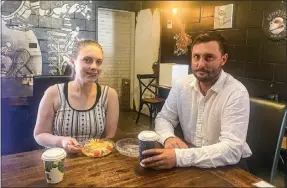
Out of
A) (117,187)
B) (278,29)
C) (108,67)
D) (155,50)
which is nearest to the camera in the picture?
(117,187)

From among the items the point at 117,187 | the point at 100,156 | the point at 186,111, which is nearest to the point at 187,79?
the point at 186,111

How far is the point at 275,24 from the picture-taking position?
9.25 feet

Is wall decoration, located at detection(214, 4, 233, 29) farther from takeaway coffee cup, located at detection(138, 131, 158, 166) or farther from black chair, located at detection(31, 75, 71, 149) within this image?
takeaway coffee cup, located at detection(138, 131, 158, 166)

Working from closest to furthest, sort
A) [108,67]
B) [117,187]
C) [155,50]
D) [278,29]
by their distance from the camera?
[117,187] → [278,29] → [155,50] → [108,67]

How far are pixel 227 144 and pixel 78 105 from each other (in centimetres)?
85

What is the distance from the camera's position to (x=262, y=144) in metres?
1.42

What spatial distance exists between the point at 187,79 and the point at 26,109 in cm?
170

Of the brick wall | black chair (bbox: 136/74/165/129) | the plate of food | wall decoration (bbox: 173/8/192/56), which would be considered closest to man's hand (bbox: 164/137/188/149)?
the plate of food

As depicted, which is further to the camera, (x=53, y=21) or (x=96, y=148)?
(x=53, y=21)

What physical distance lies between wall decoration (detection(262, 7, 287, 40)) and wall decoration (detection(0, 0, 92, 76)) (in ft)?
9.79

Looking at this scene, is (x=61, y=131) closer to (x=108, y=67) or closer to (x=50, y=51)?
(x=50, y=51)

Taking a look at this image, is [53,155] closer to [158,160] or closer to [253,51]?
[158,160]

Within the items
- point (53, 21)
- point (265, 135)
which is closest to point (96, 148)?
point (265, 135)

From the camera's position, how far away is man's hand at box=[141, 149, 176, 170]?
1027 millimetres
